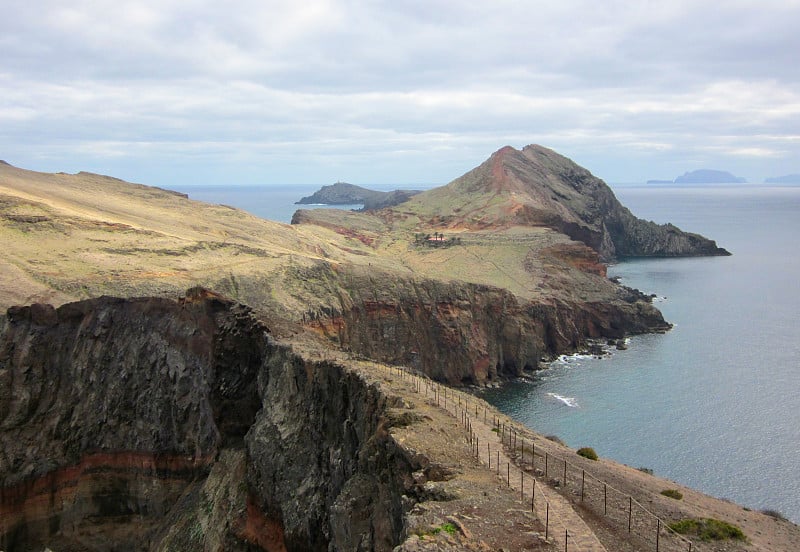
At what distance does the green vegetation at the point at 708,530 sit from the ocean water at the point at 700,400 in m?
30.9

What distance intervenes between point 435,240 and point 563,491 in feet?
385

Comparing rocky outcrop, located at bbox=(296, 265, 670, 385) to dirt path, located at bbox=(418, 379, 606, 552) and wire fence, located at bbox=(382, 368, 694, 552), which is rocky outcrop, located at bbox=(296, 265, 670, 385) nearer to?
dirt path, located at bbox=(418, 379, 606, 552)

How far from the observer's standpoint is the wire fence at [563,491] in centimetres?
2362

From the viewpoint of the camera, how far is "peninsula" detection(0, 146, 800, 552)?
28.6 m

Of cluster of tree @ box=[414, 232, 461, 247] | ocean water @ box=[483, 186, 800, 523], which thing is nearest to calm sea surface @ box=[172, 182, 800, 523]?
ocean water @ box=[483, 186, 800, 523]

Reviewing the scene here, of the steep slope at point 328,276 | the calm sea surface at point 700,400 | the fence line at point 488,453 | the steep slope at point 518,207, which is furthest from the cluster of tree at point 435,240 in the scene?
the fence line at point 488,453

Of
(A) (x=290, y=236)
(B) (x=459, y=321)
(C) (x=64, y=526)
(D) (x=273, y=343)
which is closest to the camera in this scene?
(D) (x=273, y=343)

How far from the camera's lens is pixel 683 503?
31.8 meters

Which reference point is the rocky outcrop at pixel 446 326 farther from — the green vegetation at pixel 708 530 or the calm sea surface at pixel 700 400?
the green vegetation at pixel 708 530

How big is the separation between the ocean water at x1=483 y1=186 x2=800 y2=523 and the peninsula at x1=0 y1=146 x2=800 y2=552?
34.4ft

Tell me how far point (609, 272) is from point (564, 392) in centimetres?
9518

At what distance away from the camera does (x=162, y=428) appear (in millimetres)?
54031

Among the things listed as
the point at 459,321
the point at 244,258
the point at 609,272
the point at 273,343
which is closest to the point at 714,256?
the point at 609,272

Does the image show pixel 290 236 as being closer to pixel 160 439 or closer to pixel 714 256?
pixel 160 439
